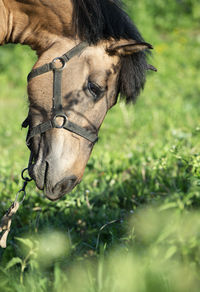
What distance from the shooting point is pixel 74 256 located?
219 centimetres

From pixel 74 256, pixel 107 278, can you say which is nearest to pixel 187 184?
pixel 74 256

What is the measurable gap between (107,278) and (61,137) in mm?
939

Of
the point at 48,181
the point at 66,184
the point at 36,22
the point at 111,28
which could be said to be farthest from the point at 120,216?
the point at 36,22

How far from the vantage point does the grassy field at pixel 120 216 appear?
1.64 m

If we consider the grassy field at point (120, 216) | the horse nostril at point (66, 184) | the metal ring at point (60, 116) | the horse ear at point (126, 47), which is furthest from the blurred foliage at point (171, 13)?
the horse nostril at point (66, 184)

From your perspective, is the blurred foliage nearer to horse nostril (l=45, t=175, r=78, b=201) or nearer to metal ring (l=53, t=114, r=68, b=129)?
metal ring (l=53, t=114, r=68, b=129)

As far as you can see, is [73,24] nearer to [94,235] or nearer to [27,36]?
[27,36]

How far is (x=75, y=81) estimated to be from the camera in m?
2.30

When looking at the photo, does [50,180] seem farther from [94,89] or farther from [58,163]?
[94,89]

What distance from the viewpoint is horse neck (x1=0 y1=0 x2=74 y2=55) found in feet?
7.79

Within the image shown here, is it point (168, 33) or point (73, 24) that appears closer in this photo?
point (73, 24)

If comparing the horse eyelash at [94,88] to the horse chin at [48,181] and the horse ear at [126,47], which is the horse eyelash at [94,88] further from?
the horse chin at [48,181]

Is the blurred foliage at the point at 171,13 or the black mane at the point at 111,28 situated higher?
the black mane at the point at 111,28

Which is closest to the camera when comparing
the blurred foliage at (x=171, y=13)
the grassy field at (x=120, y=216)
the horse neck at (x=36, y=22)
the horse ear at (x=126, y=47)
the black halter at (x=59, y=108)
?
the grassy field at (x=120, y=216)
